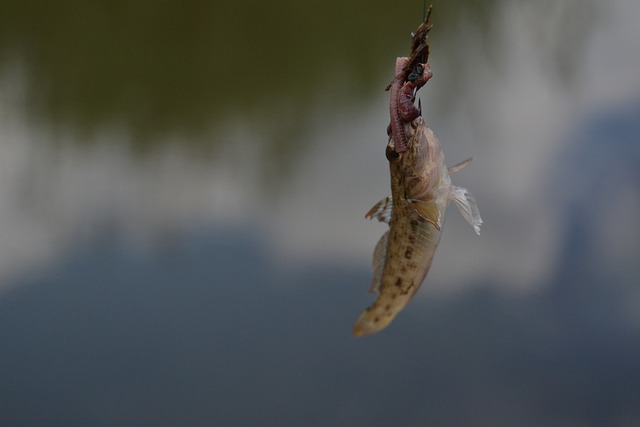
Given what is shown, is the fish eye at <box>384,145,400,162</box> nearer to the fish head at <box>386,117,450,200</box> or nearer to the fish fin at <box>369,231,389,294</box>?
the fish head at <box>386,117,450,200</box>

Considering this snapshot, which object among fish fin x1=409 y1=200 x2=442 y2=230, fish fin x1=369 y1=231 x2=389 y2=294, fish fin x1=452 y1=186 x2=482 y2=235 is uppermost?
fish fin x1=452 y1=186 x2=482 y2=235

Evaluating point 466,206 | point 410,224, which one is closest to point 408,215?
point 410,224

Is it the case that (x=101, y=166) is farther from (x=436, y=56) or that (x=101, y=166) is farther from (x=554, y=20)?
(x=554, y=20)

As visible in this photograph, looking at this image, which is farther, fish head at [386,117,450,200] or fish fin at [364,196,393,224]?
fish fin at [364,196,393,224]

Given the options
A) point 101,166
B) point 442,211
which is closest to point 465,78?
point 101,166

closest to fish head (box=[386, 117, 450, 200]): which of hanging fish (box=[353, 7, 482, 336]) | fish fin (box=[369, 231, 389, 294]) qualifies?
hanging fish (box=[353, 7, 482, 336])

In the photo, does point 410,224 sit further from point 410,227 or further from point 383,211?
point 383,211

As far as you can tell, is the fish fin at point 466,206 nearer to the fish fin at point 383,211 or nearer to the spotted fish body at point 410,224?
the spotted fish body at point 410,224

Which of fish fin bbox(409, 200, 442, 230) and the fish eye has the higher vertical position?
the fish eye
